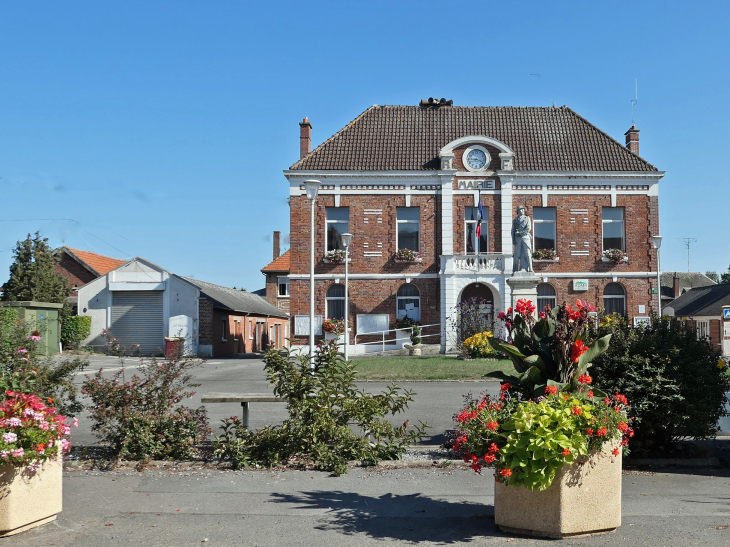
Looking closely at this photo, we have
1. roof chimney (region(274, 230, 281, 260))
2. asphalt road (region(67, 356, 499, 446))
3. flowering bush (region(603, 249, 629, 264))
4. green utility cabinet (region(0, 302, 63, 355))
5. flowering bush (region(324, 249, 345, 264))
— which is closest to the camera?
asphalt road (region(67, 356, 499, 446))

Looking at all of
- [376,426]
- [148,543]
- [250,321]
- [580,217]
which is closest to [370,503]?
[376,426]

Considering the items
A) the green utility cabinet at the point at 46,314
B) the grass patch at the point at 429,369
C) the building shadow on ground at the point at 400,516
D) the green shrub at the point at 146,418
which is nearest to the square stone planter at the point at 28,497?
the green shrub at the point at 146,418

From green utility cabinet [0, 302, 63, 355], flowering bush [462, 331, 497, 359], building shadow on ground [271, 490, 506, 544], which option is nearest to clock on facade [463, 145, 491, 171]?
flowering bush [462, 331, 497, 359]

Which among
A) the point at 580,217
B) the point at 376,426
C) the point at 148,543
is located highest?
the point at 580,217

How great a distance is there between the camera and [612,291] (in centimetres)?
3178

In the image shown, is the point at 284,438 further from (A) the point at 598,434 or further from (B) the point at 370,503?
(A) the point at 598,434

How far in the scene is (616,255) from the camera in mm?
31219

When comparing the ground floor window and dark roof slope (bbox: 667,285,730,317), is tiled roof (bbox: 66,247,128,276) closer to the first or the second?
the ground floor window

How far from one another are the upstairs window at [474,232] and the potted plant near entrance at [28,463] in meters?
26.7

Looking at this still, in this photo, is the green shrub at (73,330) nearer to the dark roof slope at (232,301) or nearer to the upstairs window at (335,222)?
the dark roof slope at (232,301)

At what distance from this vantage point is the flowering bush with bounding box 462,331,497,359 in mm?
24297

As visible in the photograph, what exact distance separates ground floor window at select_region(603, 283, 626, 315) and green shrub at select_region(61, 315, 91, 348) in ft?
84.7

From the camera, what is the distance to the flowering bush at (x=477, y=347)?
2430cm

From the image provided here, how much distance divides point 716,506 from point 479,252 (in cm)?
2514
